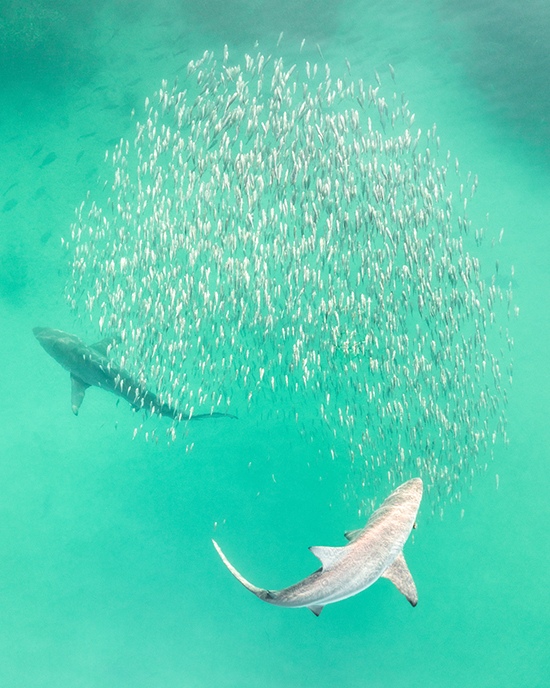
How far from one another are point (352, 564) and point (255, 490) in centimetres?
711

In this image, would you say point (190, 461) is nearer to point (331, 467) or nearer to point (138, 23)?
point (331, 467)

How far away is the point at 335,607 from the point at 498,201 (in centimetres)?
1000

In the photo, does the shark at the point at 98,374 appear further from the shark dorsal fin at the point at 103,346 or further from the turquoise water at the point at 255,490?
the turquoise water at the point at 255,490

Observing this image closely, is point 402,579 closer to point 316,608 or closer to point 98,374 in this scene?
point 316,608

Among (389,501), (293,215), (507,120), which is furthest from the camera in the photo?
(507,120)

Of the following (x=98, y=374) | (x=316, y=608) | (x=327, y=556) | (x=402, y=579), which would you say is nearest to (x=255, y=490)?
(x=98, y=374)

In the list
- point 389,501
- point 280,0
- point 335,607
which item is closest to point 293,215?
point 389,501

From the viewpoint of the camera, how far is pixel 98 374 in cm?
797

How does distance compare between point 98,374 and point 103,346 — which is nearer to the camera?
point 98,374

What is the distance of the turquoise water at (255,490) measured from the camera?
33.6 feet

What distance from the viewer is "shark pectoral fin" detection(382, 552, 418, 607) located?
4480 mm

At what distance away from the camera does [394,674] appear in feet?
33.3

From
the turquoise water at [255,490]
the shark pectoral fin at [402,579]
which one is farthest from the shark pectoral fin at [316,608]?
the turquoise water at [255,490]

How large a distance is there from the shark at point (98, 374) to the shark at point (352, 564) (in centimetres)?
394
